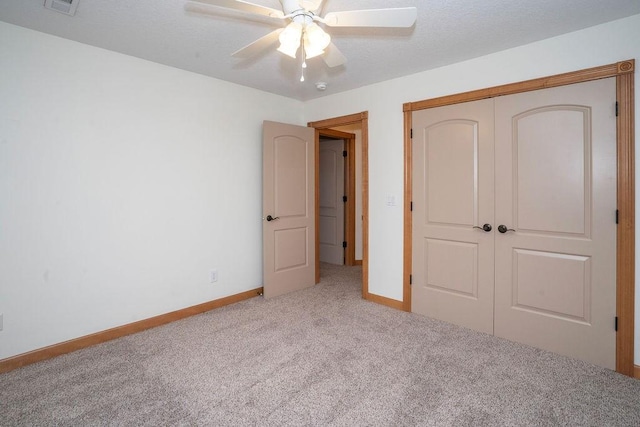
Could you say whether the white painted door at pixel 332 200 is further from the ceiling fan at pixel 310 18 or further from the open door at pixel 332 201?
the ceiling fan at pixel 310 18

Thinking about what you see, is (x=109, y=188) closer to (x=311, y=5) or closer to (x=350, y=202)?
(x=311, y=5)

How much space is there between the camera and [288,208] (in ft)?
13.1

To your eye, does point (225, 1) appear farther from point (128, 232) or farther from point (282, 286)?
point (282, 286)

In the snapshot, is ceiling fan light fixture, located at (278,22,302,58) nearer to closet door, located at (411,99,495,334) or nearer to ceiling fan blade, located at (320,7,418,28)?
ceiling fan blade, located at (320,7,418,28)

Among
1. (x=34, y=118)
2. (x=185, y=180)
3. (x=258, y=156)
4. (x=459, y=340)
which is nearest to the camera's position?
(x=34, y=118)

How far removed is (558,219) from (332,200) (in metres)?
3.57

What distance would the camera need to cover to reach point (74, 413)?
1.85 meters

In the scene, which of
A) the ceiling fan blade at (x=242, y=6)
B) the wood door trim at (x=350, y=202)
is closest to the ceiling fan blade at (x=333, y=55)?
the ceiling fan blade at (x=242, y=6)

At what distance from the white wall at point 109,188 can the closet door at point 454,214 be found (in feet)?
6.44

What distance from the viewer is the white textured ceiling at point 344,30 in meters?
2.05

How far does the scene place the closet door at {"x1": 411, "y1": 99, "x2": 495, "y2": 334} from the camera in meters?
2.84

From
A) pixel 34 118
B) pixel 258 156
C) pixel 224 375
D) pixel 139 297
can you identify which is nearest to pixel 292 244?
pixel 258 156

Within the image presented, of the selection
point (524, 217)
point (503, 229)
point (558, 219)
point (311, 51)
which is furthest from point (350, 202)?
point (311, 51)

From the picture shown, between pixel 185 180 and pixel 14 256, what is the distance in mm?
1403
